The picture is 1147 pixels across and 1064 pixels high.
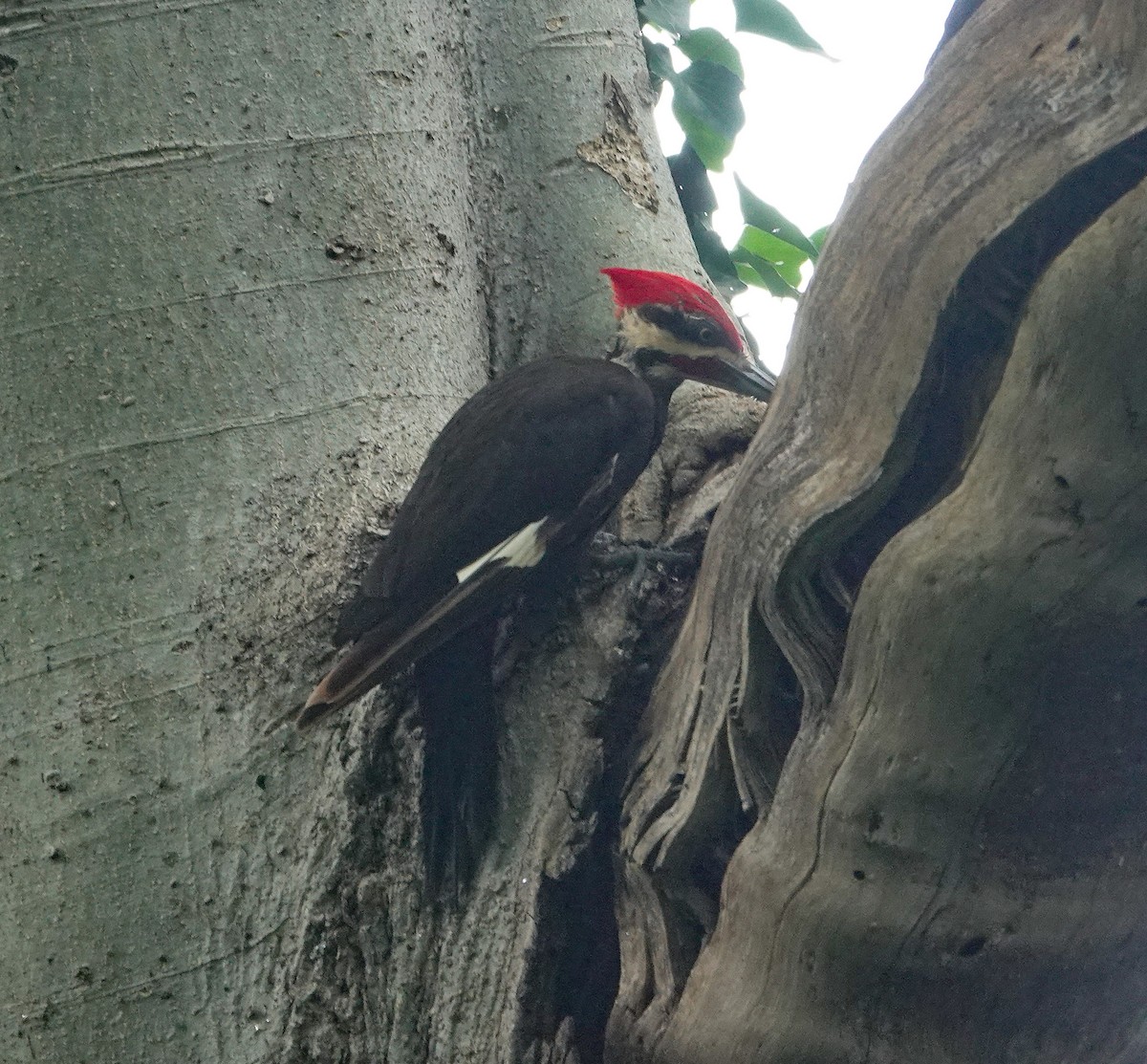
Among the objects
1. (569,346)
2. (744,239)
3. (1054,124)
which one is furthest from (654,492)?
(744,239)

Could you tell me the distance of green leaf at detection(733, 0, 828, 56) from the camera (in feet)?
7.93

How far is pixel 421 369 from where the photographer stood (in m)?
1.67

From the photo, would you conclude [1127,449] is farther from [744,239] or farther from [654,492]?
[744,239]

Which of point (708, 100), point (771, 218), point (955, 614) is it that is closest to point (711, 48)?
point (708, 100)

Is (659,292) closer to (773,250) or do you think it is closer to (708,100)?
(708,100)

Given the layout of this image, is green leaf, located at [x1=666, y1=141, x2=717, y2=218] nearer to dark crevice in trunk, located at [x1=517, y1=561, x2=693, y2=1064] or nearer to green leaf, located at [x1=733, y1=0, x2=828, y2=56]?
green leaf, located at [x1=733, y1=0, x2=828, y2=56]

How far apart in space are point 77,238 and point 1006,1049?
4.31 feet

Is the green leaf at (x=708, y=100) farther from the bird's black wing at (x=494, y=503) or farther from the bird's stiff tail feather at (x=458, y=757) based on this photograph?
the bird's stiff tail feather at (x=458, y=757)

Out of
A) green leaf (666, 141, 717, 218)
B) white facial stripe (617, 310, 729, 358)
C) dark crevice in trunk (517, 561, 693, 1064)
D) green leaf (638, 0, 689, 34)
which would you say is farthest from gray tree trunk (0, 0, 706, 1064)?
green leaf (666, 141, 717, 218)

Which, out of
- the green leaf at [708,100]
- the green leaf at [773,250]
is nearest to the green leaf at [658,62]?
the green leaf at [708,100]

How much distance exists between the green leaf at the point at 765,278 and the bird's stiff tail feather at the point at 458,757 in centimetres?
165

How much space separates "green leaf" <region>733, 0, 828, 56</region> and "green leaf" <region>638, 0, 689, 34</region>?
150 millimetres

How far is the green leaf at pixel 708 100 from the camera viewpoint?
256 centimetres

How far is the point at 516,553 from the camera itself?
64.9 inches
